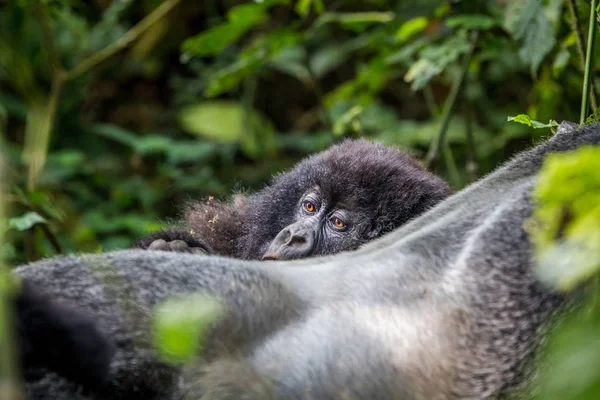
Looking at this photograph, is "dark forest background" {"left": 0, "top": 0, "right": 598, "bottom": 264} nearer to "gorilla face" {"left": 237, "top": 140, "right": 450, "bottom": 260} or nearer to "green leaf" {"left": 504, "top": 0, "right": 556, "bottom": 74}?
"green leaf" {"left": 504, "top": 0, "right": 556, "bottom": 74}

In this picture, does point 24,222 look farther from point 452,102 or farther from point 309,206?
point 452,102

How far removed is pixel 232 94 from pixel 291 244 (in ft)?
13.8

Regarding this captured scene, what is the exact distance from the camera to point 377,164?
2.65 m

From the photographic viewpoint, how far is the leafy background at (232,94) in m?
3.32

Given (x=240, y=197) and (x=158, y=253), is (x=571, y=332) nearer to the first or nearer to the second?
(x=158, y=253)

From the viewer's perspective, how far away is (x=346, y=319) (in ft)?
4.73

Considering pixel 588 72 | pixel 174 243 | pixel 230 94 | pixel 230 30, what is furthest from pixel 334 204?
pixel 230 94

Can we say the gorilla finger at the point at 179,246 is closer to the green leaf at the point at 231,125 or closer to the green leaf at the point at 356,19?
the green leaf at the point at 356,19

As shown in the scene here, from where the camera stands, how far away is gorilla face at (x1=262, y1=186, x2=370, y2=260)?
2469 mm

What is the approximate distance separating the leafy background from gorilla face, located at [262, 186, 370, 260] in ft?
1.78

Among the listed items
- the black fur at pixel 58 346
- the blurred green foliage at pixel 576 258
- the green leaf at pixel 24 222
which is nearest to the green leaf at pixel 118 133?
the green leaf at pixel 24 222

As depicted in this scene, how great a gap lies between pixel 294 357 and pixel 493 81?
4171 millimetres

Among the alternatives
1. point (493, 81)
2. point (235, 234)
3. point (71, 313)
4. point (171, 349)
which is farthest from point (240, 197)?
point (493, 81)

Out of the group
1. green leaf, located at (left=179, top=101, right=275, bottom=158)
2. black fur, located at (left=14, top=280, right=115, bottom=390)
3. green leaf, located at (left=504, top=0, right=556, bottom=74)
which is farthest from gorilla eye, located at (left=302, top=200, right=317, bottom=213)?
green leaf, located at (left=179, top=101, right=275, bottom=158)
